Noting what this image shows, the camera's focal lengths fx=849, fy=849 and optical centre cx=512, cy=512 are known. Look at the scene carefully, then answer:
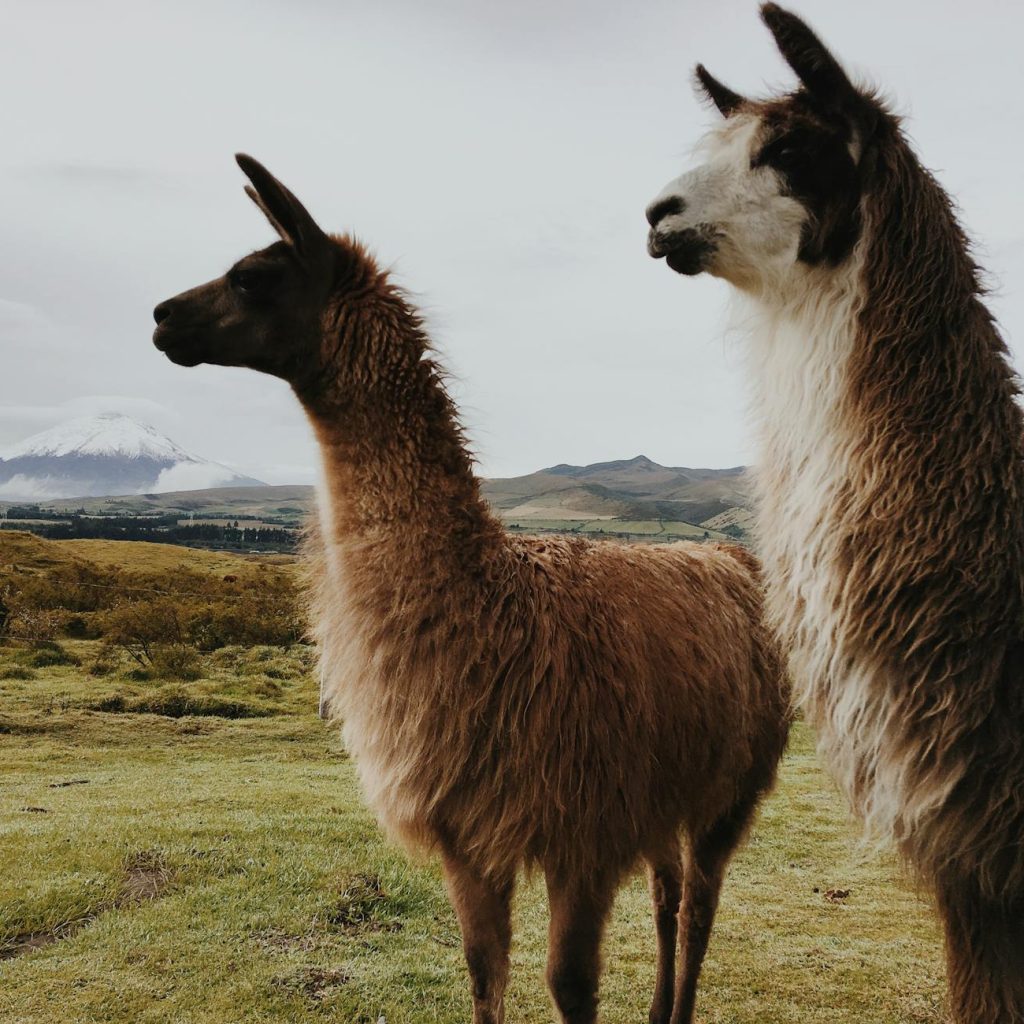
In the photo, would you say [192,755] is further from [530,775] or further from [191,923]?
[530,775]

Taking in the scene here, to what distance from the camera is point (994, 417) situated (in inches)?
73.4

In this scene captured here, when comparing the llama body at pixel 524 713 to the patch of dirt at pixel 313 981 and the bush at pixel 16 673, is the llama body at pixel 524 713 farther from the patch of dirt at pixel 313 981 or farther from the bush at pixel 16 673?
the bush at pixel 16 673

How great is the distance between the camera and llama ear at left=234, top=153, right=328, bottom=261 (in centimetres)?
265

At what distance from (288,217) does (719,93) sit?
1375 millimetres

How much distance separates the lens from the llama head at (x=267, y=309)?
277cm

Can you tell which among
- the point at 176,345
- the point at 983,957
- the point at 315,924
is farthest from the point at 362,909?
the point at 983,957

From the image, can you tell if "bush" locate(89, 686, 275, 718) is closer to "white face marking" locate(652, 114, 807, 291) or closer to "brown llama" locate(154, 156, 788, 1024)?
"brown llama" locate(154, 156, 788, 1024)

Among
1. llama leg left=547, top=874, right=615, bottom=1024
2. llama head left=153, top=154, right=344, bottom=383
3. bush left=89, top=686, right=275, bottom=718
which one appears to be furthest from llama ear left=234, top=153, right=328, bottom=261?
bush left=89, top=686, right=275, bottom=718

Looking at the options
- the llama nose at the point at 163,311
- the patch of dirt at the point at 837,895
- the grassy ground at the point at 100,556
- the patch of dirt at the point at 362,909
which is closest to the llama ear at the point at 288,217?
the llama nose at the point at 163,311

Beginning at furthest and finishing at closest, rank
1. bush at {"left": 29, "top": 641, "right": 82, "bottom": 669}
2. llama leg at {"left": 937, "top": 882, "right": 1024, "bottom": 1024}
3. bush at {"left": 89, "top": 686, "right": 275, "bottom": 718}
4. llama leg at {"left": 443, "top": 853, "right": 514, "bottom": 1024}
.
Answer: bush at {"left": 29, "top": 641, "right": 82, "bottom": 669}
bush at {"left": 89, "top": 686, "right": 275, "bottom": 718}
llama leg at {"left": 443, "top": 853, "right": 514, "bottom": 1024}
llama leg at {"left": 937, "top": 882, "right": 1024, "bottom": 1024}

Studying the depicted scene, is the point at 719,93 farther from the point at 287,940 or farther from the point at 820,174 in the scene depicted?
the point at 287,940

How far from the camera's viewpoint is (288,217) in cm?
274

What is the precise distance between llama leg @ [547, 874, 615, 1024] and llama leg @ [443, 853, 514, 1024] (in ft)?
0.68

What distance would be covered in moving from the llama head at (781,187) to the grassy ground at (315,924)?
5.02 ft
